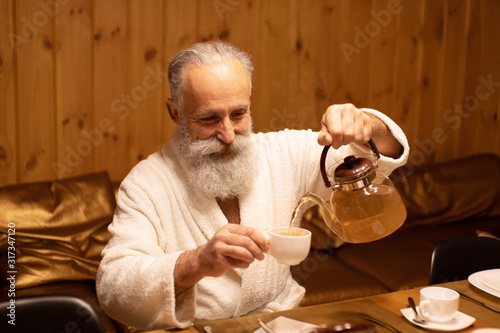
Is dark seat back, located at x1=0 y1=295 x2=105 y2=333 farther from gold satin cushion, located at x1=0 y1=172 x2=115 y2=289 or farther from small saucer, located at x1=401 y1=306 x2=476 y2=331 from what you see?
gold satin cushion, located at x1=0 y1=172 x2=115 y2=289

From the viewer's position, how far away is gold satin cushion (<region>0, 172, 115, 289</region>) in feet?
8.13

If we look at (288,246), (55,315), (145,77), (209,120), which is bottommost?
(55,315)

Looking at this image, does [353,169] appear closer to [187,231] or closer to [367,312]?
[367,312]

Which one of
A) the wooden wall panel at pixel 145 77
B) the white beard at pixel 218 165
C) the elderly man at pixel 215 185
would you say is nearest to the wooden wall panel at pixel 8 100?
the wooden wall panel at pixel 145 77

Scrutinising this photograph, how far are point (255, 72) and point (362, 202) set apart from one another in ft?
7.17

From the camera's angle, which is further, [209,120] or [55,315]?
[209,120]

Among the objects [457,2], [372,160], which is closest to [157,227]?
[372,160]

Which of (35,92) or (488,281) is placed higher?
(35,92)

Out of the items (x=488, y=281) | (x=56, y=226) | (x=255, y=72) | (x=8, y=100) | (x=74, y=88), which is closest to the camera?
(x=488, y=281)

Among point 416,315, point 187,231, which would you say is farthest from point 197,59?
point 416,315

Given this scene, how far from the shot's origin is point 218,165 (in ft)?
5.45

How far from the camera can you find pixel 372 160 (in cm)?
122

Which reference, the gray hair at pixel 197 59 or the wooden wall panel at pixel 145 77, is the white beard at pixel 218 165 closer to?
the gray hair at pixel 197 59

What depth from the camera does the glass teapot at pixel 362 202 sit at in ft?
3.87
